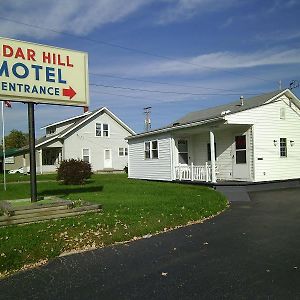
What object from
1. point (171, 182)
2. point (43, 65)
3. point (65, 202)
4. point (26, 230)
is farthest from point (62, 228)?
point (171, 182)

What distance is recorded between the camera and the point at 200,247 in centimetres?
698

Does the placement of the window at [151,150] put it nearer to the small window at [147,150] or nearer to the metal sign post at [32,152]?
the small window at [147,150]

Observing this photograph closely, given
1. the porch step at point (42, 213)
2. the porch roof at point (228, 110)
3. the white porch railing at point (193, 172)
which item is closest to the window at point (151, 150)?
the porch roof at point (228, 110)

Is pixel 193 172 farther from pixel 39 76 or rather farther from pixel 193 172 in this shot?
pixel 39 76

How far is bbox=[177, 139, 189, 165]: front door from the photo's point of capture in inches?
884

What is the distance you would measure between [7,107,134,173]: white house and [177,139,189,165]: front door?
1893 cm

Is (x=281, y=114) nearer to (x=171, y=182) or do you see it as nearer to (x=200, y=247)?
(x=171, y=182)

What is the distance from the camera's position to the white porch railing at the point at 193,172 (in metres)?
18.6

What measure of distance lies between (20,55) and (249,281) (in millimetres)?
9683

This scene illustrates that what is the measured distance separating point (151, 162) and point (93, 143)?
1683cm

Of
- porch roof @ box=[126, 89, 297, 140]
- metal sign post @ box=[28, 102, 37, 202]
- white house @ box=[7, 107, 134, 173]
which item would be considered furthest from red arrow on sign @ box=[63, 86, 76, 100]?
white house @ box=[7, 107, 134, 173]

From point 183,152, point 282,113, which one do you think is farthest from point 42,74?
point 282,113

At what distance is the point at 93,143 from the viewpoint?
131 ft

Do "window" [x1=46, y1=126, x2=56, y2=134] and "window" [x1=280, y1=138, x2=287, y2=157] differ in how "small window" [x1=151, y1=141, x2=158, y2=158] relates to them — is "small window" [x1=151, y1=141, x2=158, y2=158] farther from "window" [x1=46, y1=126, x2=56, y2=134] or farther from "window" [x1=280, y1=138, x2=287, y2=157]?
"window" [x1=46, y1=126, x2=56, y2=134]
